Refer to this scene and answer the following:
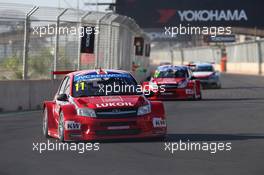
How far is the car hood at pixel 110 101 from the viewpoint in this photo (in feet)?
44.3

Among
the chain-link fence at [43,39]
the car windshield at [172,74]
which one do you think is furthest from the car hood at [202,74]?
the chain-link fence at [43,39]

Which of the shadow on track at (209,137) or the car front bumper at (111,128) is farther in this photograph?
the shadow on track at (209,137)

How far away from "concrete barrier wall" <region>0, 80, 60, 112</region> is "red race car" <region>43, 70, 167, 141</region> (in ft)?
26.7

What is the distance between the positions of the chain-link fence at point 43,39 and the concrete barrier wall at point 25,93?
1.22 feet

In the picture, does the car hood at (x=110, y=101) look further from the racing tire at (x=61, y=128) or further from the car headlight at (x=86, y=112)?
the racing tire at (x=61, y=128)

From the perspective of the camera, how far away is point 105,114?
13422 millimetres

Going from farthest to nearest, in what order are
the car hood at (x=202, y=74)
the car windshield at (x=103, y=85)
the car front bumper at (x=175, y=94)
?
the car hood at (x=202, y=74)
the car front bumper at (x=175, y=94)
the car windshield at (x=103, y=85)

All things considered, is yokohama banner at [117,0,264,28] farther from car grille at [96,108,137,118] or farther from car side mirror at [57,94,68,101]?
car grille at [96,108,137,118]

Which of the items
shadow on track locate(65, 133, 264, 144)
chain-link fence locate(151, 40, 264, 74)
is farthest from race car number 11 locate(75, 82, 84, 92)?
chain-link fence locate(151, 40, 264, 74)

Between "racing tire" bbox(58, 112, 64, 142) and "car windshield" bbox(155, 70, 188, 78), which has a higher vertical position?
"car windshield" bbox(155, 70, 188, 78)

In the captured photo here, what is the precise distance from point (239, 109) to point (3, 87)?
648cm

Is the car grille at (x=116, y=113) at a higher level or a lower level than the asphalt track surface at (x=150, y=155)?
higher

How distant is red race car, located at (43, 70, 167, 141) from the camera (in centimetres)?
1341

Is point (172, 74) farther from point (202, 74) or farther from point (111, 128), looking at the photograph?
point (111, 128)
